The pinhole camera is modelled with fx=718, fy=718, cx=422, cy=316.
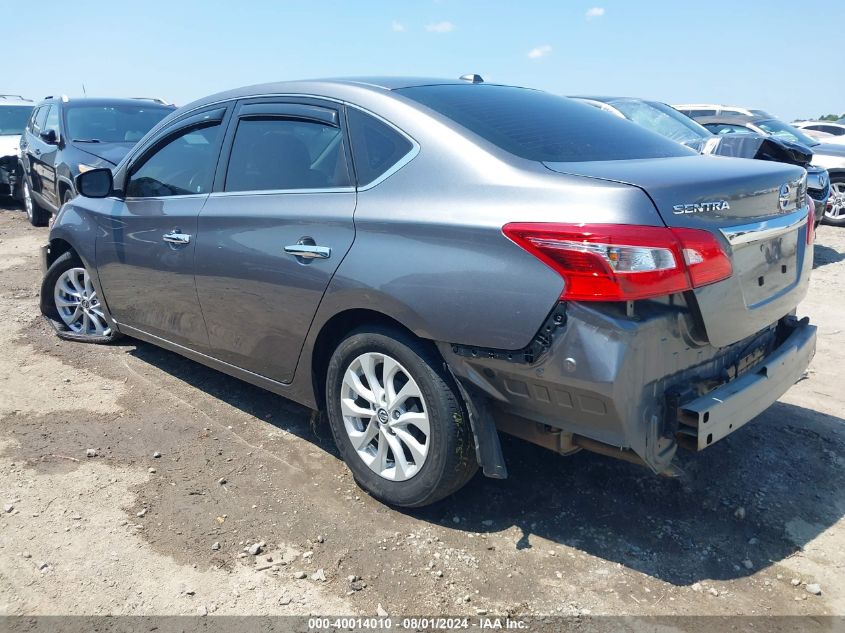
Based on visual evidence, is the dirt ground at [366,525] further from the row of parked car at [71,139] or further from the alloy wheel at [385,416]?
the row of parked car at [71,139]

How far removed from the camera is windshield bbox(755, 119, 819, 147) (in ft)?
37.7

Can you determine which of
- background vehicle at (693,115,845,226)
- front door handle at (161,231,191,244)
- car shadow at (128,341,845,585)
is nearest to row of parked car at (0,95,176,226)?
front door handle at (161,231,191,244)

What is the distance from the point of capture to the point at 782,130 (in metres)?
11.8

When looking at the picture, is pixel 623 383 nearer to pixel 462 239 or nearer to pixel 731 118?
pixel 462 239

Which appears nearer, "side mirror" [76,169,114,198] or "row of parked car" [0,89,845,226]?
"side mirror" [76,169,114,198]

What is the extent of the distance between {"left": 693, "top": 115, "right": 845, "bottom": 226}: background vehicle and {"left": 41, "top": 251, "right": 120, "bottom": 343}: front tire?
25.5 feet

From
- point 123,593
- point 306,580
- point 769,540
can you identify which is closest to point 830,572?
point 769,540

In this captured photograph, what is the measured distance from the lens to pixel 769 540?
288 cm

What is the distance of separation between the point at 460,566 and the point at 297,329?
4.13 feet

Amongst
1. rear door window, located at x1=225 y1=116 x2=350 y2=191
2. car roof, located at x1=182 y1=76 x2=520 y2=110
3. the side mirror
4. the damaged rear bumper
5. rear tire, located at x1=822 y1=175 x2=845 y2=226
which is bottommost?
rear tire, located at x1=822 y1=175 x2=845 y2=226

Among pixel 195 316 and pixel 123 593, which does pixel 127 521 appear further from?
pixel 195 316

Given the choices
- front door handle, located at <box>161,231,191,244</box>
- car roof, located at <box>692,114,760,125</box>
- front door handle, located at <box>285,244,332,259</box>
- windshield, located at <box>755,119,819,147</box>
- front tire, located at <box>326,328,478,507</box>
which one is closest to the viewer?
front tire, located at <box>326,328,478,507</box>

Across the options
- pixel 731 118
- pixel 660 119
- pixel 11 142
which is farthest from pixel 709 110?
pixel 11 142

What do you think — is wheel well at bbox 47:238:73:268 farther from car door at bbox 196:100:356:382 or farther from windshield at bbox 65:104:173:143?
windshield at bbox 65:104:173:143
